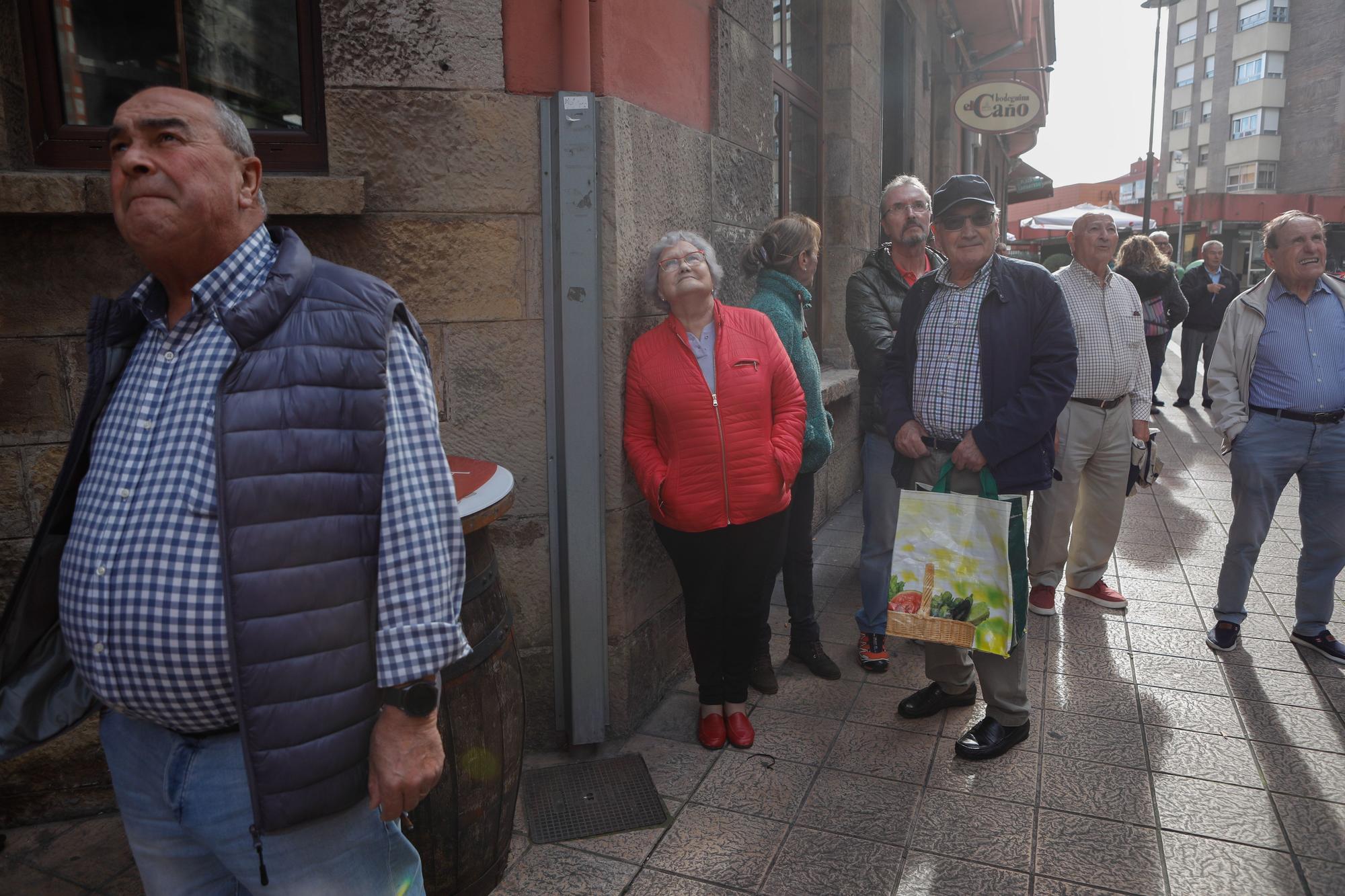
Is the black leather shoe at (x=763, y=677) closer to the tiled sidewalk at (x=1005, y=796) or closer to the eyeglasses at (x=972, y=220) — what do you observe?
Result: the tiled sidewalk at (x=1005, y=796)

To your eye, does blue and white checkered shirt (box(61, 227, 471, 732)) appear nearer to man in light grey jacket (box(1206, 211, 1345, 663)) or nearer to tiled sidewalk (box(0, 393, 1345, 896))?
tiled sidewalk (box(0, 393, 1345, 896))

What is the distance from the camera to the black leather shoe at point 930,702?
3648mm

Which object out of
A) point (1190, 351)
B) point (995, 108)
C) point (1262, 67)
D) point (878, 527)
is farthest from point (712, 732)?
point (1262, 67)

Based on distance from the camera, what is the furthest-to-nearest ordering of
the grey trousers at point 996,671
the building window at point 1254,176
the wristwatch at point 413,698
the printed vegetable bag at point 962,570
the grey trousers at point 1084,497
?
the building window at point 1254,176 < the grey trousers at point 1084,497 < the grey trousers at point 996,671 < the printed vegetable bag at point 962,570 < the wristwatch at point 413,698

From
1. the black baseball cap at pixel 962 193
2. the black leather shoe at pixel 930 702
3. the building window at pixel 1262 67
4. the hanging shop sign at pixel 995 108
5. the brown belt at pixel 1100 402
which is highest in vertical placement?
the building window at pixel 1262 67

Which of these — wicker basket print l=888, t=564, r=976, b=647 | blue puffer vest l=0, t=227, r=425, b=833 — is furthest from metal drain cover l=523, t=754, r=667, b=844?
blue puffer vest l=0, t=227, r=425, b=833

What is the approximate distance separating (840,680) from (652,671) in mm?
844

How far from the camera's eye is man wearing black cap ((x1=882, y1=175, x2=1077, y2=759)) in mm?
3164

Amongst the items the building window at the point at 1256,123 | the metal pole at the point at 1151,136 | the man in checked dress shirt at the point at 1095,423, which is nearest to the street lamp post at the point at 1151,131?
the metal pole at the point at 1151,136

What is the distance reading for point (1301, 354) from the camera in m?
4.05

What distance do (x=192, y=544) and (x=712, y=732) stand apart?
238cm

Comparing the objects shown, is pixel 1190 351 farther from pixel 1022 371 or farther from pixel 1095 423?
pixel 1022 371

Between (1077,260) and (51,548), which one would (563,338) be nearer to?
(51,548)

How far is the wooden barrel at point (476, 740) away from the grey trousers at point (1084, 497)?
10.1ft
